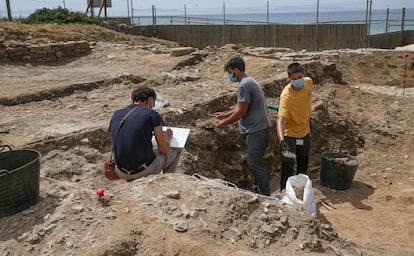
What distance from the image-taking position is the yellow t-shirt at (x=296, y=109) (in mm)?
4898

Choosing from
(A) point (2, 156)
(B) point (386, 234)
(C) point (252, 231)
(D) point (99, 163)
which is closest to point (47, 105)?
(D) point (99, 163)

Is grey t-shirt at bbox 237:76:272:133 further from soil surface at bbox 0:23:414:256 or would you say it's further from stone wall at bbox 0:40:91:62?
stone wall at bbox 0:40:91:62

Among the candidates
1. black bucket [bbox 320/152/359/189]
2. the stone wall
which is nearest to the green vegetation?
the stone wall

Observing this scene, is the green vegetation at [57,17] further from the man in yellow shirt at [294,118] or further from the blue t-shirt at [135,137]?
the blue t-shirt at [135,137]

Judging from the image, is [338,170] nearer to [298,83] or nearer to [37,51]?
[298,83]

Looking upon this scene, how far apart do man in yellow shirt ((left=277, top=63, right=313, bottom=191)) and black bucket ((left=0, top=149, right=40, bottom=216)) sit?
2.69 m

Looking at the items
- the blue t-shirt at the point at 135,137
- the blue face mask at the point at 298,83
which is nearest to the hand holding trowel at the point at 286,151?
the blue face mask at the point at 298,83

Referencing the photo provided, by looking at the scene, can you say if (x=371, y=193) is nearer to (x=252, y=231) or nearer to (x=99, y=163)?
(x=252, y=231)

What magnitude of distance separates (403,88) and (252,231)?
428 inches

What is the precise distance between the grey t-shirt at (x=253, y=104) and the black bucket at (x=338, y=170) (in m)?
1.63

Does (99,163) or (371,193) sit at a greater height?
(99,163)

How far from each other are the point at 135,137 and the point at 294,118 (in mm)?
2112

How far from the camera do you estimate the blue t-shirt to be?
3764mm

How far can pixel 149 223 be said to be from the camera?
120 inches
